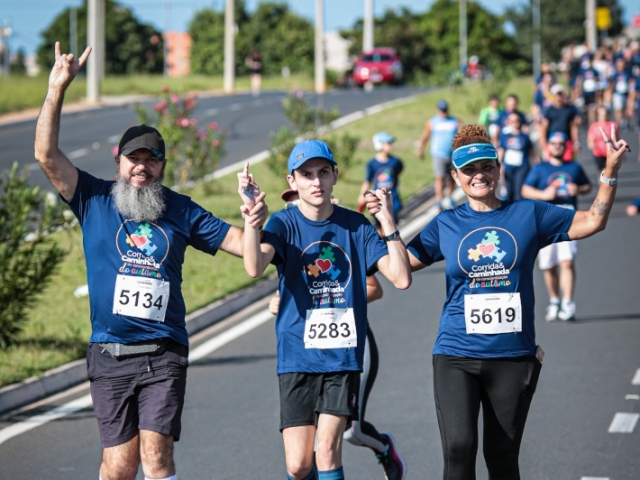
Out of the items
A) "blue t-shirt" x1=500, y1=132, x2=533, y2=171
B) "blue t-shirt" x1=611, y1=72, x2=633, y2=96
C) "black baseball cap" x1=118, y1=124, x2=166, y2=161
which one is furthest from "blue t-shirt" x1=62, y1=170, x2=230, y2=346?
"blue t-shirt" x1=611, y1=72, x2=633, y2=96

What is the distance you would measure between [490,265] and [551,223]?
0.42m

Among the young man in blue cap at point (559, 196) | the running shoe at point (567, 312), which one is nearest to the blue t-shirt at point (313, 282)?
the young man in blue cap at point (559, 196)

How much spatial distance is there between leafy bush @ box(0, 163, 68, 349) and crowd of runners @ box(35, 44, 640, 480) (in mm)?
4238

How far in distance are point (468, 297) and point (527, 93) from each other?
1423 inches

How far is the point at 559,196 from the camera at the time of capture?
11.6m

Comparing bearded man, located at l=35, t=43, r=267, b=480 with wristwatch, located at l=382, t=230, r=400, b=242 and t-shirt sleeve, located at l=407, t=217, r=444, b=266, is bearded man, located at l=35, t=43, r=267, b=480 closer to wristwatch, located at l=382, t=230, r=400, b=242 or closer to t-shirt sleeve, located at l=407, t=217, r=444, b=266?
wristwatch, located at l=382, t=230, r=400, b=242

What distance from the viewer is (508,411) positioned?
5367mm

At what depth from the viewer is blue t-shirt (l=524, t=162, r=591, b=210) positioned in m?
11.6

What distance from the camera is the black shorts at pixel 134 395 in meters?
5.38

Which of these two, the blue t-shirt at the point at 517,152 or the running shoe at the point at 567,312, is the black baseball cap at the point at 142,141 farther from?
the blue t-shirt at the point at 517,152

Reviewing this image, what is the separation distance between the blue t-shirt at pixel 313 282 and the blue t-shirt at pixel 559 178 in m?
6.48

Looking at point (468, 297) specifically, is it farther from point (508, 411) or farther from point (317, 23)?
point (317, 23)

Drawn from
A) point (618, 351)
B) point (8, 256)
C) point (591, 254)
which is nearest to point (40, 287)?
point (8, 256)

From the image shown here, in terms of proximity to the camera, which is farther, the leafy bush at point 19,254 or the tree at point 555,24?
the tree at point 555,24
